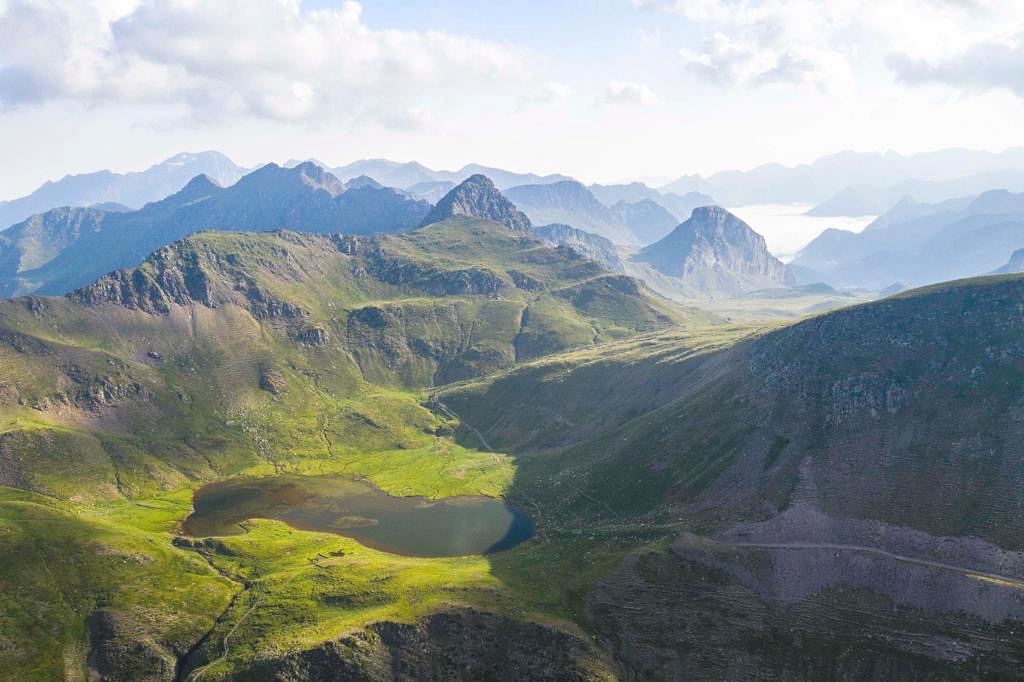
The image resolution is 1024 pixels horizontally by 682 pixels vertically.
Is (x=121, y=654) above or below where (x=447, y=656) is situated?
below

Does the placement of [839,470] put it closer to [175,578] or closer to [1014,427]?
[1014,427]

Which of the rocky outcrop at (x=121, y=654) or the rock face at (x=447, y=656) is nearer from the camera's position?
the rock face at (x=447, y=656)

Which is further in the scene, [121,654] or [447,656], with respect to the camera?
[121,654]

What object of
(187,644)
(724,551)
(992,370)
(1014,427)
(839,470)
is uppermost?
(992,370)

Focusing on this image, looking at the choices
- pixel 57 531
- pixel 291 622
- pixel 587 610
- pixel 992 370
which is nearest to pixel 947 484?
pixel 992 370

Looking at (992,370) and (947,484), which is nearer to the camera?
(947,484)

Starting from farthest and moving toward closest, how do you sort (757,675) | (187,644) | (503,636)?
(187,644) → (503,636) → (757,675)

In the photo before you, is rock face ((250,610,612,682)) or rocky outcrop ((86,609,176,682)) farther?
rocky outcrop ((86,609,176,682))

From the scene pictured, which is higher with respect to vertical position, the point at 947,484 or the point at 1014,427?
the point at 1014,427
